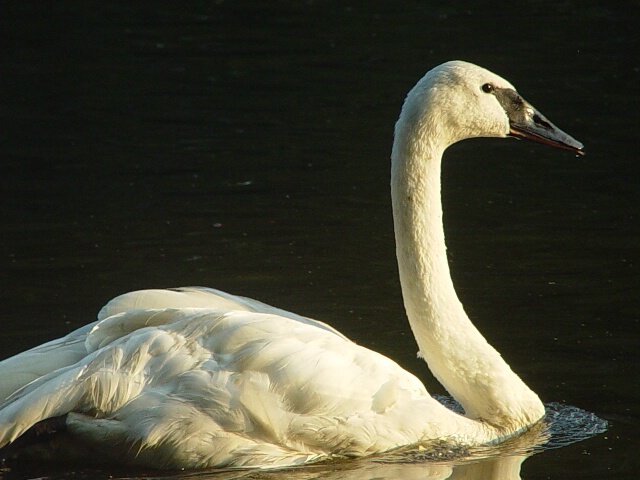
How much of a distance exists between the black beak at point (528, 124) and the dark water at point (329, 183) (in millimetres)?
1385

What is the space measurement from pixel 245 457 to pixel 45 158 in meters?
7.80

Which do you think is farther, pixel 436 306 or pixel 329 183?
pixel 329 183

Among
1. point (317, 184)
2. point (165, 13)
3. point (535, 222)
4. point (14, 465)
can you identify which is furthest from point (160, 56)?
point (14, 465)

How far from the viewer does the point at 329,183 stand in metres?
12.5

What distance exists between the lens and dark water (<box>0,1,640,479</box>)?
8688 mm

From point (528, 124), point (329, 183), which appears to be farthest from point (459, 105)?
point (329, 183)

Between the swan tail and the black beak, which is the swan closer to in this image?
the swan tail

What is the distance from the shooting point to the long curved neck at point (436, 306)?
723 centimetres

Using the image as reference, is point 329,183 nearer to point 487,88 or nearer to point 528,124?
point 528,124

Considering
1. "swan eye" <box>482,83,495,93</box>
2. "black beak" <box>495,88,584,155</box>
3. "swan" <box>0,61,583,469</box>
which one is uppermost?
"swan eye" <box>482,83,495,93</box>

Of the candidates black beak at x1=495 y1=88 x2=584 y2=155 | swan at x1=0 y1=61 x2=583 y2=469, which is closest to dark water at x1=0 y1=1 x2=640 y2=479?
swan at x1=0 y1=61 x2=583 y2=469

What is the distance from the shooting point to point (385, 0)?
890 inches

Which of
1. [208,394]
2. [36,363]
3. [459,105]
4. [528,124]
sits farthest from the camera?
[528,124]

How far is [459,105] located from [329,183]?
5.23 metres
